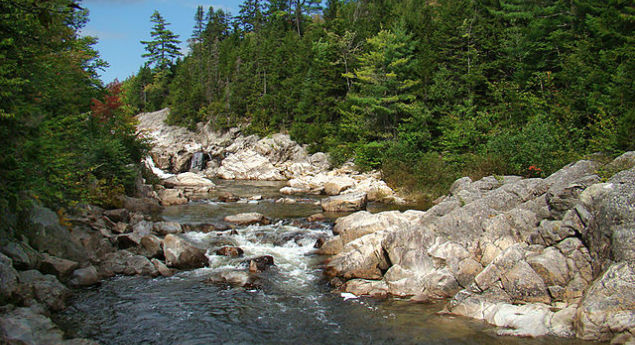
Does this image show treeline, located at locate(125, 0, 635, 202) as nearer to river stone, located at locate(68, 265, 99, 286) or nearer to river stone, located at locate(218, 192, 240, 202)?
river stone, located at locate(218, 192, 240, 202)

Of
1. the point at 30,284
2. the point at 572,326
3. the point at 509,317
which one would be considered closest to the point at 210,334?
the point at 30,284

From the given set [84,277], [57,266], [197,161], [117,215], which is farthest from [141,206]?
[197,161]

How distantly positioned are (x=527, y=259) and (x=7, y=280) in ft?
37.7

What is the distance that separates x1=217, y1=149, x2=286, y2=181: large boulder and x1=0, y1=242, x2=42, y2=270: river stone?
30570mm

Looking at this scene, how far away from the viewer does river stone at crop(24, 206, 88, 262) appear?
1076 cm

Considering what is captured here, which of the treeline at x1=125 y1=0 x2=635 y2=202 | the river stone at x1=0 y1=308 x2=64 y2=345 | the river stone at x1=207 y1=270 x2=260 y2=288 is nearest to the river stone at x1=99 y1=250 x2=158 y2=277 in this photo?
the river stone at x1=207 y1=270 x2=260 y2=288

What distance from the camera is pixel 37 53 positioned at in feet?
30.9

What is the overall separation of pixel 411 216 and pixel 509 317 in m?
7.57

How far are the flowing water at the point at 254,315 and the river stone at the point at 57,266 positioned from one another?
686 millimetres

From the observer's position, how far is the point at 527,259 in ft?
31.4

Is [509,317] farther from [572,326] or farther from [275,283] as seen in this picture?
[275,283]

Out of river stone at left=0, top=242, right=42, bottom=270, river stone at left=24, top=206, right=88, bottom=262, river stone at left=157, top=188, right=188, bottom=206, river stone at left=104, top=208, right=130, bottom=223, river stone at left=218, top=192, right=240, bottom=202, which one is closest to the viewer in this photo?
river stone at left=0, top=242, right=42, bottom=270

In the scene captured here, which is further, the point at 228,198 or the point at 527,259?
the point at 228,198

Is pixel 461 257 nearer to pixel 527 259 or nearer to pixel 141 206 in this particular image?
pixel 527 259
